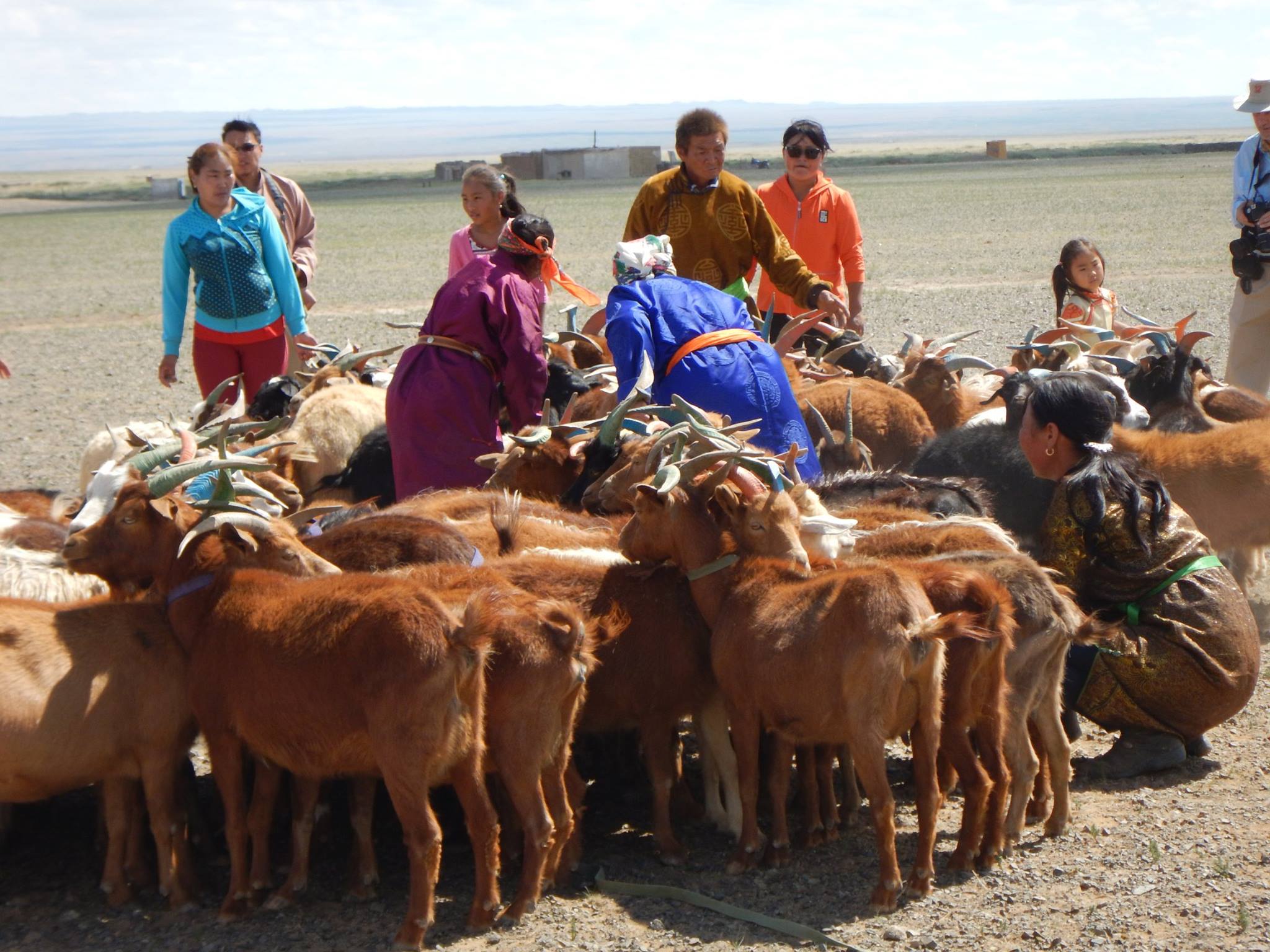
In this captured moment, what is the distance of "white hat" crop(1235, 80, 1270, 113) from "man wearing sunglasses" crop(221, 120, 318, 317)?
6.18 m

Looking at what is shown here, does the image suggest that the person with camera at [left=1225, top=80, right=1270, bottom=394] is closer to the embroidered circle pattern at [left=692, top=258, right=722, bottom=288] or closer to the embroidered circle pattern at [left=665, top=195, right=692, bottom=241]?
the embroidered circle pattern at [left=692, top=258, right=722, bottom=288]

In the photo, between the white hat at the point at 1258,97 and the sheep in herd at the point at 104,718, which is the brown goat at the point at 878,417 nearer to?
the white hat at the point at 1258,97

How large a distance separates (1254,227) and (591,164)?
183 ft

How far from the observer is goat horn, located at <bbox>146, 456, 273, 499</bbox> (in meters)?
4.71

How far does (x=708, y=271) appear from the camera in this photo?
819 centimetres

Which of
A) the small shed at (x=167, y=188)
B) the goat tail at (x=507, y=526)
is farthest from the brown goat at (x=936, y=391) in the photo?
the small shed at (x=167, y=188)

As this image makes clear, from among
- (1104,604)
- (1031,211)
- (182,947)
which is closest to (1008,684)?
(1104,604)

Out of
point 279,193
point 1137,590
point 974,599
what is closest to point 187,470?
point 974,599

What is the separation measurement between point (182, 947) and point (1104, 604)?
11.4ft

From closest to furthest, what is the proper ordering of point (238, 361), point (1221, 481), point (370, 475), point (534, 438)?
1. point (534, 438)
2. point (1221, 481)
3. point (370, 475)
4. point (238, 361)

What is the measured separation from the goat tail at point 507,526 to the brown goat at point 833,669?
89 cm

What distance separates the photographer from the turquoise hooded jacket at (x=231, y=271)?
801 centimetres

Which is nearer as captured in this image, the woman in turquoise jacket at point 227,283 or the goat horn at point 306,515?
the goat horn at point 306,515

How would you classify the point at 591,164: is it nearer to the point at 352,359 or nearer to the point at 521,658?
the point at 352,359
